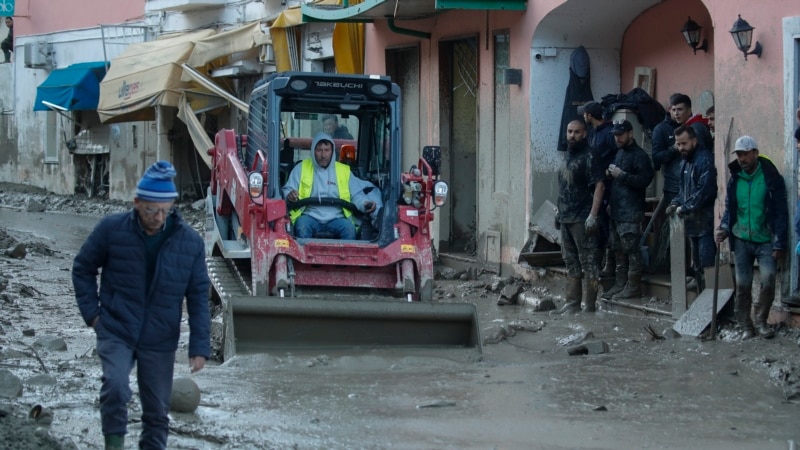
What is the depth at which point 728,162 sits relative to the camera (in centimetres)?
1110

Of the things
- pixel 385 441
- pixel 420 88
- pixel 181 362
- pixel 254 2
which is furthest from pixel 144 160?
pixel 385 441

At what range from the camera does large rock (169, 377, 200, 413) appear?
7.58m

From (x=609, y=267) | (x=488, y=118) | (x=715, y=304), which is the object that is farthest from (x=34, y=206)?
(x=715, y=304)

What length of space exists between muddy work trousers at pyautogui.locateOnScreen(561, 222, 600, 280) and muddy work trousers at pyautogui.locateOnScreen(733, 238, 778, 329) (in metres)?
2.02

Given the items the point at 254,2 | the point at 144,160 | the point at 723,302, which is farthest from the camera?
the point at 144,160

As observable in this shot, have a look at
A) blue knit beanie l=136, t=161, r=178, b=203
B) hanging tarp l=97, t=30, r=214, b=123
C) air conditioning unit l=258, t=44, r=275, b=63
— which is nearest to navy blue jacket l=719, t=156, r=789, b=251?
blue knit beanie l=136, t=161, r=178, b=203

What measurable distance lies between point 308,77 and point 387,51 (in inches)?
308

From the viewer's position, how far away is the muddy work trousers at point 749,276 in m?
10.4

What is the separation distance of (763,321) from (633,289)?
2.25 meters

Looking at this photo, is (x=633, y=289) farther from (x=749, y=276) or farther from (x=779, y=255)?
(x=779, y=255)

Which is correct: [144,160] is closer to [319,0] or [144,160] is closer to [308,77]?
[319,0]

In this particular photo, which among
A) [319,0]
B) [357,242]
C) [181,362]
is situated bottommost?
[181,362]

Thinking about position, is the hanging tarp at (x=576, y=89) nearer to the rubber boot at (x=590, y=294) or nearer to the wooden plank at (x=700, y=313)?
the rubber boot at (x=590, y=294)

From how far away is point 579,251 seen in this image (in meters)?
12.5
